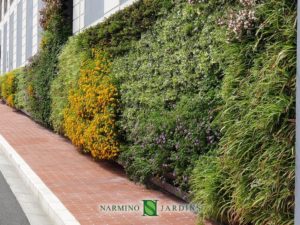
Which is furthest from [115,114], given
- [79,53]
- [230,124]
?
[230,124]

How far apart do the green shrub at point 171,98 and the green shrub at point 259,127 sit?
784mm

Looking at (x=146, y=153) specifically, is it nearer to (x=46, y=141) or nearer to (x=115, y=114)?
(x=115, y=114)

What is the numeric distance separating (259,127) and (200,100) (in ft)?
6.67

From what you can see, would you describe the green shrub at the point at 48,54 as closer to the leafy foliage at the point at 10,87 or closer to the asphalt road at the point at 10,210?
the leafy foliage at the point at 10,87

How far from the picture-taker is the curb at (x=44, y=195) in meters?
6.96

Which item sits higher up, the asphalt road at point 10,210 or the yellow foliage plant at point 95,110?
the yellow foliage plant at point 95,110

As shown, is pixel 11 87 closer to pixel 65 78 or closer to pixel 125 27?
pixel 65 78

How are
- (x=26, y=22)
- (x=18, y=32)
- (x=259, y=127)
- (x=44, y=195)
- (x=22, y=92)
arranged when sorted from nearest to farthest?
(x=259, y=127)
(x=44, y=195)
(x=22, y=92)
(x=26, y=22)
(x=18, y=32)

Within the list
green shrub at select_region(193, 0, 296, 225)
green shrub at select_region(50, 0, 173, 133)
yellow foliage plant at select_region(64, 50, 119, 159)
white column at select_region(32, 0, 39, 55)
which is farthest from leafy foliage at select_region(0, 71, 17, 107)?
green shrub at select_region(193, 0, 296, 225)

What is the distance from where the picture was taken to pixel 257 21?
5535 millimetres

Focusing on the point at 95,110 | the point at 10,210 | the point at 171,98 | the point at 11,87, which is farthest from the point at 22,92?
the point at 171,98

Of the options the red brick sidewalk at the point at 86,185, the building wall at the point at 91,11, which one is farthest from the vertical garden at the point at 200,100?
the building wall at the point at 91,11

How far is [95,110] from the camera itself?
1110cm

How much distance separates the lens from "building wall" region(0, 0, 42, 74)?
26.6 m
